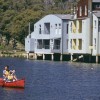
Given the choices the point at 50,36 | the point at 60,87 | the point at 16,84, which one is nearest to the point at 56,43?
the point at 50,36

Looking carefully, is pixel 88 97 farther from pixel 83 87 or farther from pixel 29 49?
pixel 29 49

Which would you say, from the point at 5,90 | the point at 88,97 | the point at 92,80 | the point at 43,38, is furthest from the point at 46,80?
the point at 43,38

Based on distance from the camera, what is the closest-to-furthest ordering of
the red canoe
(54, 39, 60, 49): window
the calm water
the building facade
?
the calm water < the red canoe < the building facade < (54, 39, 60, 49): window

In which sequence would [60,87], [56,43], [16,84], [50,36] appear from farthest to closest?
1. [50,36]
2. [56,43]
3. [60,87]
4. [16,84]

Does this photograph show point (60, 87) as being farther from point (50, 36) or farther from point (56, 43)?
point (50, 36)

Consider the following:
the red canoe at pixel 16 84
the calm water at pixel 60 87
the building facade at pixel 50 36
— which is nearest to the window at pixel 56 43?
the building facade at pixel 50 36

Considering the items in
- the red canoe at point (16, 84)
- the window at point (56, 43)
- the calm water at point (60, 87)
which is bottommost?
the calm water at point (60, 87)

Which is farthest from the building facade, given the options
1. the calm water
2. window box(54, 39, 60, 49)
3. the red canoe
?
the red canoe

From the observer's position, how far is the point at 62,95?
5684 cm

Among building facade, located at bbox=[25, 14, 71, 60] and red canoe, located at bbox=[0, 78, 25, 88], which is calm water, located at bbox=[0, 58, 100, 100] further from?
building facade, located at bbox=[25, 14, 71, 60]

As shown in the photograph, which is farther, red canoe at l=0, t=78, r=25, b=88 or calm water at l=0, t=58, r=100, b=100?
red canoe at l=0, t=78, r=25, b=88

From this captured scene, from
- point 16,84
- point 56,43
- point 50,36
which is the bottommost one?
point 16,84

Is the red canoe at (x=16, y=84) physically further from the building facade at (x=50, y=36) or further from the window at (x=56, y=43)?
the window at (x=56, y=43)

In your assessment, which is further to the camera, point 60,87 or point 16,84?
point 60,87
